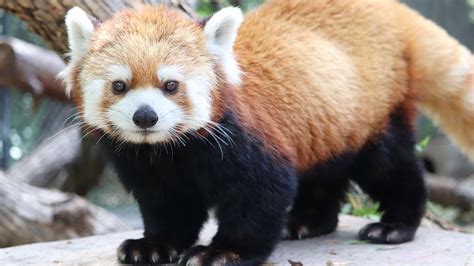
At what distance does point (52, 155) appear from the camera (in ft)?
19.9

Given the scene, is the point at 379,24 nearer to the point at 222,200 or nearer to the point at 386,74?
the point at 386,74

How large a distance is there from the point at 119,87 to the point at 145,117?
0.20 meters

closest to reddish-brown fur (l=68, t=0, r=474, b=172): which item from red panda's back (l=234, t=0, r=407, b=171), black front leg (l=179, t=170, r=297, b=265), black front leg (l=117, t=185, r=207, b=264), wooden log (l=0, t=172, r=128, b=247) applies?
red panda's back (l=234, t=0, r=407, b=171)

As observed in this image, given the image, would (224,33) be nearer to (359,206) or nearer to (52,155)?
(359,206)

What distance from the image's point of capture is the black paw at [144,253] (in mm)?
3381

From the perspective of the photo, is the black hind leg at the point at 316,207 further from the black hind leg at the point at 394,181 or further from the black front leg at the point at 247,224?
the black front leg at the point at 247,224

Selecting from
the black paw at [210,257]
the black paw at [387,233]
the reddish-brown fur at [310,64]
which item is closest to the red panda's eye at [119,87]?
the reddish-brown fur at [310,64]

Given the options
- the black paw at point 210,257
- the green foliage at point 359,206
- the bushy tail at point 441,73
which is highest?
the bushy tail at point 441,73

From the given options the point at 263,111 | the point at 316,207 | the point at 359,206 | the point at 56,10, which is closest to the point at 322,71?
the point at 263,111

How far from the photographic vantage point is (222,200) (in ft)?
10.4

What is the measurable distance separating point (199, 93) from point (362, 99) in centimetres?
117

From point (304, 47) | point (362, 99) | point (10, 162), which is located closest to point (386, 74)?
point (362, 99)

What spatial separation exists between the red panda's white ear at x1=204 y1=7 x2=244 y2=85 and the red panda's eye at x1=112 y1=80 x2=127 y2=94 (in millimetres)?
438

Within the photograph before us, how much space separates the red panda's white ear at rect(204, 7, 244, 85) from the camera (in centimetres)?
310
